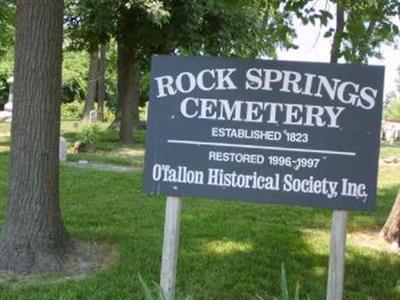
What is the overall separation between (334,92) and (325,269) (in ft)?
7.22

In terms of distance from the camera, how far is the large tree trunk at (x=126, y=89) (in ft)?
63.6

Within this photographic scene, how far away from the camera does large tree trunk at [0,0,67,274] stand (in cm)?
575

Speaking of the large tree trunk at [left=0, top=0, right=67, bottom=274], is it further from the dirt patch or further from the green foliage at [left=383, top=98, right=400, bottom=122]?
the green foliage at [left=383, top=98, right=400, bottom=122]

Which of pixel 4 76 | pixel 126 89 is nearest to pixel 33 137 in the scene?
pixel 126 89

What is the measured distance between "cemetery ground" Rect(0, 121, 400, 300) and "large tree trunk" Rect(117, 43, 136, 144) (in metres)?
8.48

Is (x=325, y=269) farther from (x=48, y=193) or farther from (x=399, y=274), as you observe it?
(x=48, y=193)

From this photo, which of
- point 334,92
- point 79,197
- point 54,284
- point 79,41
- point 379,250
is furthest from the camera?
point 79,41

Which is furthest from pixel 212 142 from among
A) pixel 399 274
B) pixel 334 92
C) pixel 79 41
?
pixel 79 41

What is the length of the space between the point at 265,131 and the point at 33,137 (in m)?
2.15

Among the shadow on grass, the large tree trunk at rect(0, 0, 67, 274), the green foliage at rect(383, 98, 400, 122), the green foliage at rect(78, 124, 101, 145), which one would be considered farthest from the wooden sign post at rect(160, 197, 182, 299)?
the green foliage at rect(383, 98, 400, 122)

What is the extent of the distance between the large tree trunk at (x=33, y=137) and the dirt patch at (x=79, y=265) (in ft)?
0.38

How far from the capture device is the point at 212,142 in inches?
181

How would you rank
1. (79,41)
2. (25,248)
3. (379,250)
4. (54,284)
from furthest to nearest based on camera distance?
(79,41)
(379,250)
(25,248)
(54,284)

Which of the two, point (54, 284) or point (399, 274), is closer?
point (54, 284)
